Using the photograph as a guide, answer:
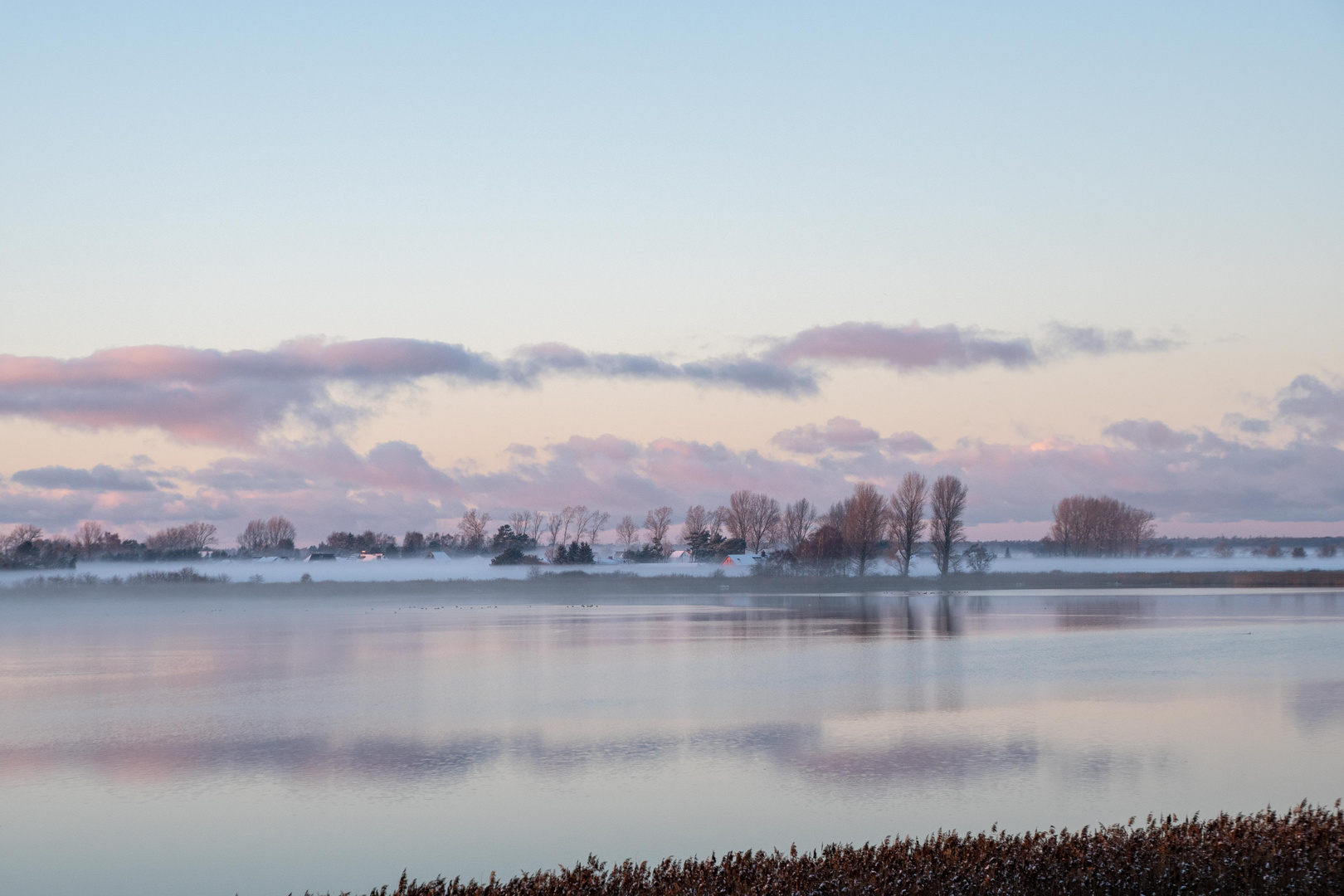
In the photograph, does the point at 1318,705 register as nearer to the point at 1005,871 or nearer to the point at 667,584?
the point at 1005,871

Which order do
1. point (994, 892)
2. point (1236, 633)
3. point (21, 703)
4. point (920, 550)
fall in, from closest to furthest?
1. point (994, 892)
2. point (21, 703)
3. point (1236, 633)
4. point (920, 550)

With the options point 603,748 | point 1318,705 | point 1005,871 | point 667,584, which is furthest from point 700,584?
point 1005,871

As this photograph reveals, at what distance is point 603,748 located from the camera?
1453cm

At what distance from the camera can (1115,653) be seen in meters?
26.7

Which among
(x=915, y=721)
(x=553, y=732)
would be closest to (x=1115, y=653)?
(x=915, y=721)

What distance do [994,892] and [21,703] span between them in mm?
18604

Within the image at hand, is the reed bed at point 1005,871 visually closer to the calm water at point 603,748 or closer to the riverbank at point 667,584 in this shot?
the calm water at point 603,748

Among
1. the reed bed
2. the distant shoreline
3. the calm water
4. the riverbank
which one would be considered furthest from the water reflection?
the distant shoreline

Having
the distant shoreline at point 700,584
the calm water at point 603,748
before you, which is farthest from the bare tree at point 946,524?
the calm water at point 603,748

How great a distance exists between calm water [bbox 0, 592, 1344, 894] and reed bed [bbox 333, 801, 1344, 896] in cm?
164

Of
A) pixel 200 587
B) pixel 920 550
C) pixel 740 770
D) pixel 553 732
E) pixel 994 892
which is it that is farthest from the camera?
pixel 920 550

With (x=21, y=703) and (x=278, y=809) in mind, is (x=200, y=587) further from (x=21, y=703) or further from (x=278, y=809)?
(x=278, y=809)

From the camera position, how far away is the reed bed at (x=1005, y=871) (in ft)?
24.6

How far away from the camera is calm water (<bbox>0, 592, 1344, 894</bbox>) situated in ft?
33.6
